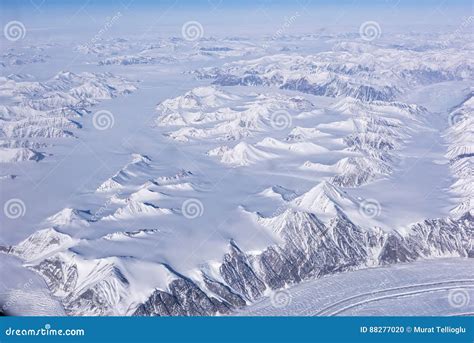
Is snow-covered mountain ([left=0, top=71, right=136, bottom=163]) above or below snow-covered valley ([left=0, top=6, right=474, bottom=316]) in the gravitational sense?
above

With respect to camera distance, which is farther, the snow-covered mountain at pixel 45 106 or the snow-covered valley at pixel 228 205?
the snow-covered mountain at pixel 45 106

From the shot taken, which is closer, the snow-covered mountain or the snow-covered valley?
the snow-covered valley

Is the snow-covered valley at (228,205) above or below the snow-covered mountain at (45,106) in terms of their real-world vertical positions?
below

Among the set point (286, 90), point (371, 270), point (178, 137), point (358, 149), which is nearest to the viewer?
point (371, 270)

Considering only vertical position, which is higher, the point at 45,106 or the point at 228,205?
the point at 45,106

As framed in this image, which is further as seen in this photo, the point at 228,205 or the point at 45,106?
the point at 45,106

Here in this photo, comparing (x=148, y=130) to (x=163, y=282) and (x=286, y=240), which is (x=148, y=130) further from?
(x=163, y=282)

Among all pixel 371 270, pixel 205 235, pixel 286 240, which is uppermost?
pixel 205 235

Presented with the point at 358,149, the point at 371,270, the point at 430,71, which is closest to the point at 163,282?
the point at 371,270
